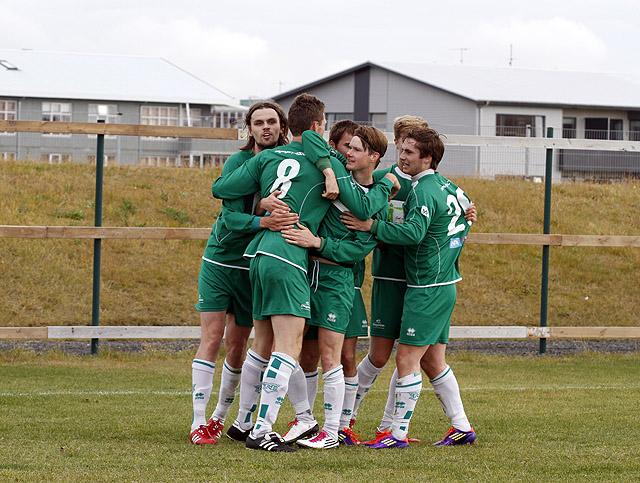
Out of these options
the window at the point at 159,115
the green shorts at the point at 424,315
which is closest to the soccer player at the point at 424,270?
the green shorts at the point at 424,315

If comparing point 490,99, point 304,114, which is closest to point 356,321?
point 304,114

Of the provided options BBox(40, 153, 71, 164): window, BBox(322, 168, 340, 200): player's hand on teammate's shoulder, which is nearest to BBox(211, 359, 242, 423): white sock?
BBox(322, 168, 340, 200): player's hand on teammate's shoulder

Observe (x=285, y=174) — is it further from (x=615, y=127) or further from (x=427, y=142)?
(x=615, y=127)

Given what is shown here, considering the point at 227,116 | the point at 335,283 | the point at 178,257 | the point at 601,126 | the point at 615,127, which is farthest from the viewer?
the point at 227,116

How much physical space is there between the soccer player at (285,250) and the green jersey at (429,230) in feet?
0.56

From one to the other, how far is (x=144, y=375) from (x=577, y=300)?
24.0ft

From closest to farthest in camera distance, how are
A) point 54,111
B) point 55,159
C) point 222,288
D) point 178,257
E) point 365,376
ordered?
1. point 222,288
2. point 365,376
3. point 178,257
4. point 55,159
5. point 54,111

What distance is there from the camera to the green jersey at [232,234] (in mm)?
5266

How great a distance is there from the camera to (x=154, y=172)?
15742 millimetres

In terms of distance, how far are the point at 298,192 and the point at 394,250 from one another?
29.9 inches

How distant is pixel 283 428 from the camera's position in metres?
5.82

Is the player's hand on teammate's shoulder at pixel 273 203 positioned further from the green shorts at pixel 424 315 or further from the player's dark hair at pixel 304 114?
the green shorts at pixel 424 315

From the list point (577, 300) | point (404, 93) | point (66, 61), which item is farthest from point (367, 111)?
point (577, 300)

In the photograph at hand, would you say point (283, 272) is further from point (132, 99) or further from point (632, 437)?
point (132, 99)
